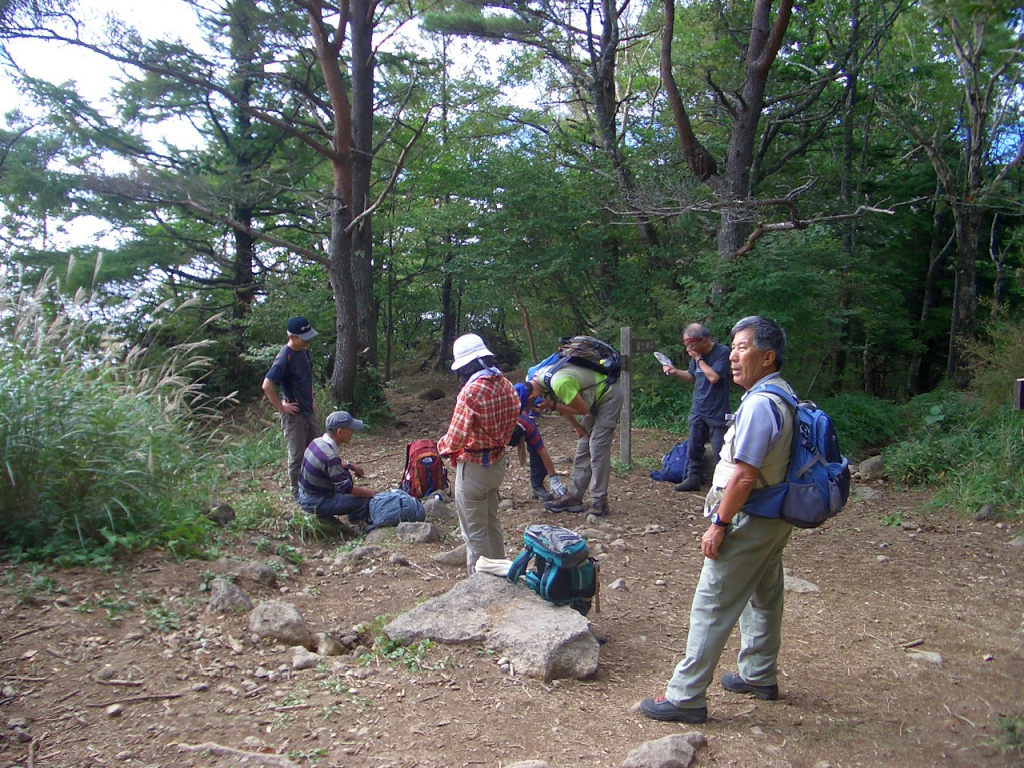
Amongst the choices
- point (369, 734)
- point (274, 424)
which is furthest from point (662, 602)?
point (274, 424)

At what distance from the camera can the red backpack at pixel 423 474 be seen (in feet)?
23.9

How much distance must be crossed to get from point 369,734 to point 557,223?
11.6 meters

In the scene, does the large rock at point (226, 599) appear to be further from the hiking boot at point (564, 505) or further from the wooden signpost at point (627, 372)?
the wooden signpost at point (627, 372)

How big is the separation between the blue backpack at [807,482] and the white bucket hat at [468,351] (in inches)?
81.3

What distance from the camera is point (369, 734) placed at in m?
3.17

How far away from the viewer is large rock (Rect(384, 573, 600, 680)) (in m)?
3.79

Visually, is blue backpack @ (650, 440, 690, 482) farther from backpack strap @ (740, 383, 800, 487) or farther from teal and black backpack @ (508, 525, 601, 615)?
backpack strap @ (740, 383, 800, 487)

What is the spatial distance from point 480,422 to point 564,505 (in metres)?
2.74

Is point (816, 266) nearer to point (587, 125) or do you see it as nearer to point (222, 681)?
point (587, 125)

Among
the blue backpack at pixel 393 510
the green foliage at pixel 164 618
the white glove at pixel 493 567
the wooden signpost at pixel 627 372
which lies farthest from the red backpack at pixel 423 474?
the green foliage at pixel 164 618

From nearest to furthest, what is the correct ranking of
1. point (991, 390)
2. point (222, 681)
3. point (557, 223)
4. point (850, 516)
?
1. point (222, 681)
2. point (850, 516)
3. point (991, 390)
4. point (557, 223)

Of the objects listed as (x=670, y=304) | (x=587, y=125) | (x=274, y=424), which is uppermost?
(x=587, y=125)

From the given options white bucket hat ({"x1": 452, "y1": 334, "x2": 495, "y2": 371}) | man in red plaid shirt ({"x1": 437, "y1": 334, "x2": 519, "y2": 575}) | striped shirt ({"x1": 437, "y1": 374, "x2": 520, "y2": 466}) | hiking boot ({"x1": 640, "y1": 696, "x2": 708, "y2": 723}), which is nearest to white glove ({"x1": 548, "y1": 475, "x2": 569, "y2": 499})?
man in red plaid shirt ({"x1": 437, "y1": 334, "x2": 519, "y2": 575})

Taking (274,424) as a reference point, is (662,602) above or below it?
below
